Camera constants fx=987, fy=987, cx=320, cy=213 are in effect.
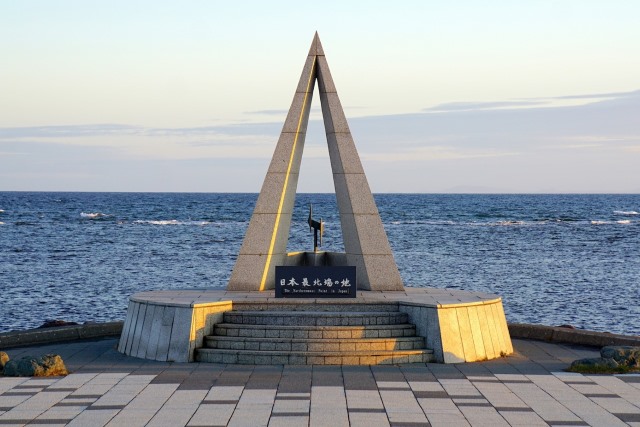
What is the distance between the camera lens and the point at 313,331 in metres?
22.1

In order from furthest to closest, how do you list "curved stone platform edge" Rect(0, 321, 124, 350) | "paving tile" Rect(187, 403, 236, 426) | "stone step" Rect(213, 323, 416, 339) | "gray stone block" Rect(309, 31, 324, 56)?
1. "gray stone block" Rect(309, 31, 324, 56)
2. "curved stone platform edge" Rect(0, 321, 124, 350)
3. "stone step" Rect(213, 323, 416, 339)
4. "paving tile" Rect(187, 403, 236, 426)

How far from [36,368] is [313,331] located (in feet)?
19.6

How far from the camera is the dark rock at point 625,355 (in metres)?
21.1

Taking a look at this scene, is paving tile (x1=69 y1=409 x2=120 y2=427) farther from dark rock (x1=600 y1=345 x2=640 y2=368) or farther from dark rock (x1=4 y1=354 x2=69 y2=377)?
dark rock (x1=600 y1=345 x2=640 y2=368)

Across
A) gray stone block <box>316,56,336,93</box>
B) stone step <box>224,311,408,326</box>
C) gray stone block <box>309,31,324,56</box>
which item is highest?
gray stone block <box>309,31,324,56</box>

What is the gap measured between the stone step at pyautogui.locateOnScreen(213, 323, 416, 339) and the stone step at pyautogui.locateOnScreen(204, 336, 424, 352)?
18 cm

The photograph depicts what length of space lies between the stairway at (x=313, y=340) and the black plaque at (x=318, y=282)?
3.44 ft

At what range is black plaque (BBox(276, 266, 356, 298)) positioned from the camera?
940 inches

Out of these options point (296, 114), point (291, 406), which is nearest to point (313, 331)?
point (291, 406)

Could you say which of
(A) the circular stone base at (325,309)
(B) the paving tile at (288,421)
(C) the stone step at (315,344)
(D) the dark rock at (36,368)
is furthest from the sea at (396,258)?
(B) the paving tile at (288,421)

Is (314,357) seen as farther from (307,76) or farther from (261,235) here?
(307,76)

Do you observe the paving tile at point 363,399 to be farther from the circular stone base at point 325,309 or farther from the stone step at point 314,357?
the circular stone base at point 325,309

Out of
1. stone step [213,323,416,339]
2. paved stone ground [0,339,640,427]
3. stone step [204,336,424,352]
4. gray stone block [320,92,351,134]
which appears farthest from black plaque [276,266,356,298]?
gray stone block [320,92,351,134]

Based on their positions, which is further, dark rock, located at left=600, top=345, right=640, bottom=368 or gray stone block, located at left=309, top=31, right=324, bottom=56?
gray stone block, located at left=309, top=31, right=324, bottom=56
